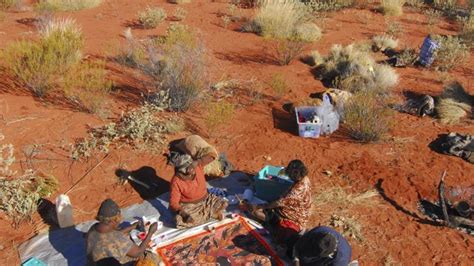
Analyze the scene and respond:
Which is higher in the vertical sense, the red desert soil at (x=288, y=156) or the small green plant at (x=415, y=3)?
the small green plant at (x=415, y=3)

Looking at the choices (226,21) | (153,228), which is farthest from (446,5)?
(153,228)

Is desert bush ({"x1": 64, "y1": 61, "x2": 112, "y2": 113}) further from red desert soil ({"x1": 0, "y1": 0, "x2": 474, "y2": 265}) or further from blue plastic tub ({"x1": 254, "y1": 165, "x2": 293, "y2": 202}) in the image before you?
blue plastic tub ({"x1": 254, "y1": 165, "x2": 293, "y2": 202})

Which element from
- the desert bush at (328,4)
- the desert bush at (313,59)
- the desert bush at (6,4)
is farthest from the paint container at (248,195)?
the desert bush at (6,4)

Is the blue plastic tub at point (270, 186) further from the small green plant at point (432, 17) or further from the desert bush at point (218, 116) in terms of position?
the small green plant at point (432, 17)

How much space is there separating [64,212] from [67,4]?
33.5 feet

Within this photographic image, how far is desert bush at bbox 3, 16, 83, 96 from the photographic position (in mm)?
8422

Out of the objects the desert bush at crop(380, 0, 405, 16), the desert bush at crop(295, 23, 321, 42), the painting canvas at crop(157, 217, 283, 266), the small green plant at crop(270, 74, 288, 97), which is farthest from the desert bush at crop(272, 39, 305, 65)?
the painting canvas at crop(157, 217, 283, 266)

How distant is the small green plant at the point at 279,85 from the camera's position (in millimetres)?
9203

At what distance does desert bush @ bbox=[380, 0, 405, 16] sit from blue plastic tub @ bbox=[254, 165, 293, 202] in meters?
10.0

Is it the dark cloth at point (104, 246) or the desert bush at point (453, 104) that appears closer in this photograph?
the dark cloth at point (104, 246)

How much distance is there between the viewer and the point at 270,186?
6.17 m

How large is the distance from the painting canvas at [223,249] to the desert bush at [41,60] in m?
4.70

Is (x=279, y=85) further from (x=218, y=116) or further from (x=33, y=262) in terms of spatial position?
(x=33, y=262)

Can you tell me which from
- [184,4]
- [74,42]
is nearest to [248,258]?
[74,42]
